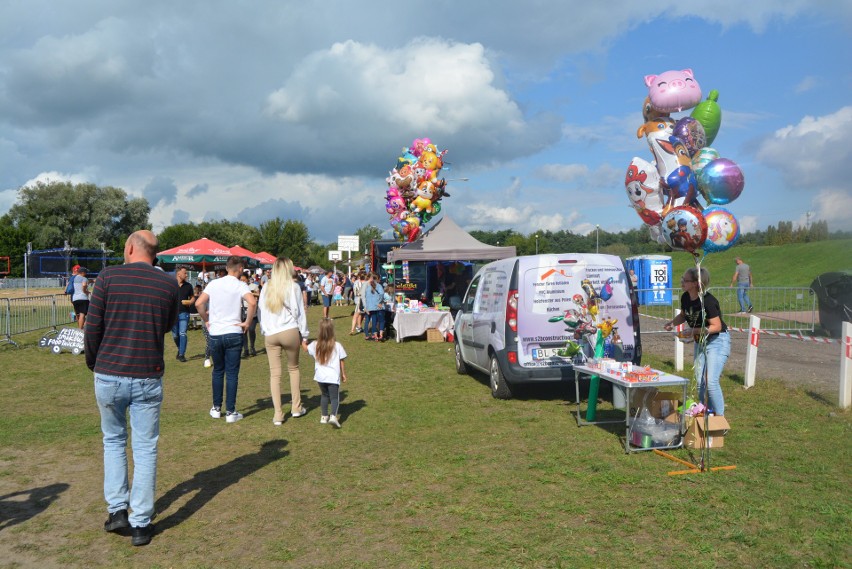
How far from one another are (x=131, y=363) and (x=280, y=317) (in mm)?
3400

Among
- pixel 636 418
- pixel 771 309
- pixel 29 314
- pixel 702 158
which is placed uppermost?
pixel 702 158

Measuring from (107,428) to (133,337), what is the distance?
2.21ft

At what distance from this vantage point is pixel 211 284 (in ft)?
26.1

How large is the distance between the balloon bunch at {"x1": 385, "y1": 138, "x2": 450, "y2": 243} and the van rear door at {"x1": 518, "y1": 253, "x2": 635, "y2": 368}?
14275mm

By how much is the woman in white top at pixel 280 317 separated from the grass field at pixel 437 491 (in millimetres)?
773

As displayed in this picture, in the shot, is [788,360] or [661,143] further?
[788,360]

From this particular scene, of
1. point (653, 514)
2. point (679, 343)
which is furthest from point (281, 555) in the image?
point (679, 343)

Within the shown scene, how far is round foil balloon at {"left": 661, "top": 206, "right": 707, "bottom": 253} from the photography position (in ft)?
27.4

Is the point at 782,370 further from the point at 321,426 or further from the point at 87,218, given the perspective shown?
the point at 87,218

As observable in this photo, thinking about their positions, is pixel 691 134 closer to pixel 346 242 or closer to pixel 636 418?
pixel 636 418

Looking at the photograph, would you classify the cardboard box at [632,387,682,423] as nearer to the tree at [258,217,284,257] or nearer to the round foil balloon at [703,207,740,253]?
the round foil balloon at [703,207,740,253]

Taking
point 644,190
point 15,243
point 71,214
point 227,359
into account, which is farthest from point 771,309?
point 71,214

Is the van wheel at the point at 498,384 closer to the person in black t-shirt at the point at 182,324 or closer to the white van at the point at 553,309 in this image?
the white van at the point at 553,309

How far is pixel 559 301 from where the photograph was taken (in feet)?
28.7
